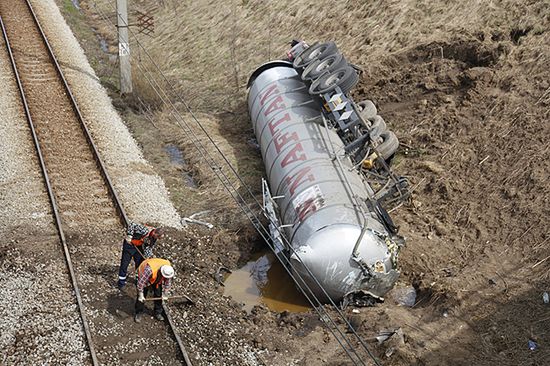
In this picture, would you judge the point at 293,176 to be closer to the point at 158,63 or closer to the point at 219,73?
the point at 219,73

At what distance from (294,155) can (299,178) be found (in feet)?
3.04

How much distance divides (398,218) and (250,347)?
18.5 feet

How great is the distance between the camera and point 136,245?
13.1 metres

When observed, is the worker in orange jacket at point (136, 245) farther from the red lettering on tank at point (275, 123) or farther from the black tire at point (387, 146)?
the black tire at point (387, 146)

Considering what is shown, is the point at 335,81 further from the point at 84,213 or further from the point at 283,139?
the point at 84,213

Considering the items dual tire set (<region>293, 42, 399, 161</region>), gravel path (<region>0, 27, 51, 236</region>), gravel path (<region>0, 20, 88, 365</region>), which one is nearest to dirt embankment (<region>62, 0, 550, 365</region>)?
dual tire set (<region>293, 42, 399, 161</region>)

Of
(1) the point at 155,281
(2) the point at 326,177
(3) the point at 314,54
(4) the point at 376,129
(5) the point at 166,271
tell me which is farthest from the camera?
(3) the point at 314,54

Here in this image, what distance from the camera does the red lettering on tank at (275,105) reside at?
1792cm

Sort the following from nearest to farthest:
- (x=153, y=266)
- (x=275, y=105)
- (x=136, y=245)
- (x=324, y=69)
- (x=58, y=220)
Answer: (x=153, y=266) → (x=136, y=245) → (x=58, y=220) → (x=324, y=69) → (x=275, y=105)

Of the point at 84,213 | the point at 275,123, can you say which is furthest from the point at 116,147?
the point at 275,123

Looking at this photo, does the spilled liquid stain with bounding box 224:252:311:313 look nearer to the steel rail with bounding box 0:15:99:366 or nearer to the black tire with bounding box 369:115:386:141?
the steel rail with bounding box 0:15:99:366

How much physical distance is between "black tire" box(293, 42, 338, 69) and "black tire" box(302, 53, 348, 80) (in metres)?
0.26

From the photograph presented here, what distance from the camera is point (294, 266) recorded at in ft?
44.2

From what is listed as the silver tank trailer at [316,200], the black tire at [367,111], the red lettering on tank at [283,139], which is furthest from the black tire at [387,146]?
the red lettering on tank at [283,139]
